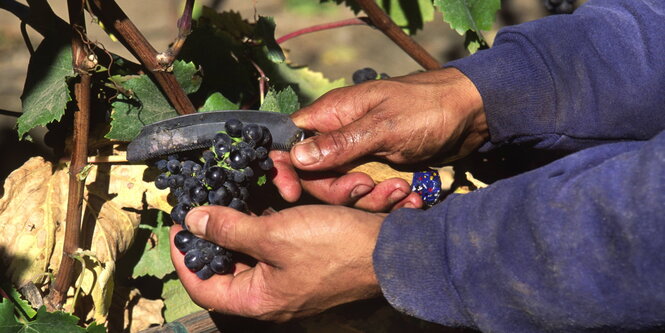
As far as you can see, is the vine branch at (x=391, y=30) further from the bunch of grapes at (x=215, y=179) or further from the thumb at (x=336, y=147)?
the bunch of grapes at (x=215, y=179)

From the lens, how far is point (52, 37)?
1763 mm

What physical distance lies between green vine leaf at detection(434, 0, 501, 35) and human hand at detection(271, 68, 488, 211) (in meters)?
0.31

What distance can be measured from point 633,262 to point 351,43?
9.14 feet

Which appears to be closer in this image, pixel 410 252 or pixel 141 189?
pixel 410 252

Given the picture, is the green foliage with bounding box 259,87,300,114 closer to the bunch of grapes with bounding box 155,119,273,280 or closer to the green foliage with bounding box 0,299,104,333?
the bunch of grapes with bounding box 155,119,273,280

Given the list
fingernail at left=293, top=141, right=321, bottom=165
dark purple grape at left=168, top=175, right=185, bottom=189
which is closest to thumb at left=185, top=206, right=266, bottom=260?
dark purple grape at left=168, top=175, right=185, bottom=189

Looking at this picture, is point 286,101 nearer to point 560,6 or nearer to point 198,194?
point 198,194

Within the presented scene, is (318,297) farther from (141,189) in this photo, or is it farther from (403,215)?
(141,189)

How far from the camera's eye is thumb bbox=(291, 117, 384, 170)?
64.6 inches

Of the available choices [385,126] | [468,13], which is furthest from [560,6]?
[385,126]

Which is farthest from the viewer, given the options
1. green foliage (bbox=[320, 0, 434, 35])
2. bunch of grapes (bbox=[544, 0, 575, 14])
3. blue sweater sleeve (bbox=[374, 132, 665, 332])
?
bunch of grapes (bbox=[544, 0, 575, 14])

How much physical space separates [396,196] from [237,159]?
0.50 meters

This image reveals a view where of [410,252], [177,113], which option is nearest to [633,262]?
[410,252]

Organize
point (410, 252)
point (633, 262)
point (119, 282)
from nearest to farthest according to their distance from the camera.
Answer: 1. point (633, 262)
2. point (410, 252)
3. point (119, 282)
